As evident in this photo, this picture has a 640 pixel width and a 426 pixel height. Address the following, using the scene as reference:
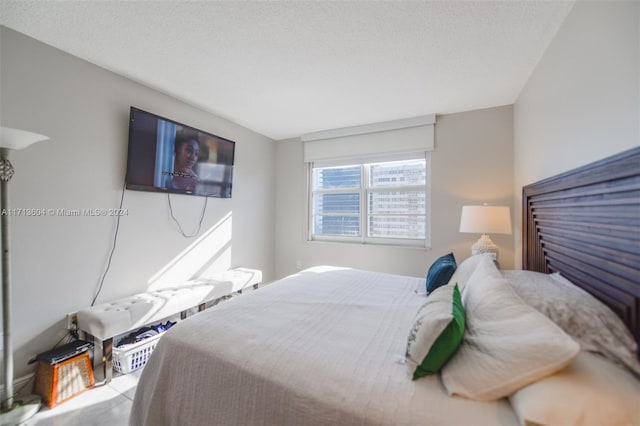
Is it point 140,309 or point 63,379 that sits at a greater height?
point 140,309

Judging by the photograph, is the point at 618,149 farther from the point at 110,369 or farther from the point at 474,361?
the point at 110,369

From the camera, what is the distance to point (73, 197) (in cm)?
200

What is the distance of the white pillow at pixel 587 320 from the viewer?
80 centimetres

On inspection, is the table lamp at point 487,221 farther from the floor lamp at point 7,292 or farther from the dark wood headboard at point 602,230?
the floor lamp at point 7,292

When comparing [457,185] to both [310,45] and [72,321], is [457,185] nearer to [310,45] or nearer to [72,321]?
[310,45]

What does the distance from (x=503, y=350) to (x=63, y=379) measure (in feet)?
8.39

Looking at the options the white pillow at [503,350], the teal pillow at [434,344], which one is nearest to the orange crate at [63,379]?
the teal pillow at [434,344]

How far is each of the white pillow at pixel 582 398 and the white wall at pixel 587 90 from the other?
859 millimetres

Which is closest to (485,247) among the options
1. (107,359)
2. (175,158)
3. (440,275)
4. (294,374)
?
(440,275)

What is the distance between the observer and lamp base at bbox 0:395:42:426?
58.3 inches

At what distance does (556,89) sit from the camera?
1.69 metres

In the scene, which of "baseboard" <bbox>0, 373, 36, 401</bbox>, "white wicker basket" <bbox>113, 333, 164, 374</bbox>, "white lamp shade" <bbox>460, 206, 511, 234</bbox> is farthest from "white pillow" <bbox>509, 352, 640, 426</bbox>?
"baseboard" <bbox>0, 373, 36, 401</bbox>

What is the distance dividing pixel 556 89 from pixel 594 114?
60 cm

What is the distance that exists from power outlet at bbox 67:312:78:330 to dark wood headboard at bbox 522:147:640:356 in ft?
10.4
